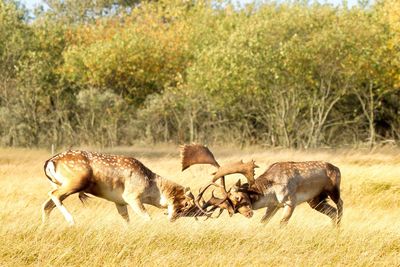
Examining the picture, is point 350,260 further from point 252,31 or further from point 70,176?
point 252,31

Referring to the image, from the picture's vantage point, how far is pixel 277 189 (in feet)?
35.7

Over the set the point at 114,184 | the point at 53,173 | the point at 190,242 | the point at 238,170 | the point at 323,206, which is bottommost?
the point at 323,206

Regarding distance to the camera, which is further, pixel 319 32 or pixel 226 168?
pixel 319 32

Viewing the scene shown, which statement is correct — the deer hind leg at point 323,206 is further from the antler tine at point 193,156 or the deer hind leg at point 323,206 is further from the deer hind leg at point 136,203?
the deer hind leg at point 136,203

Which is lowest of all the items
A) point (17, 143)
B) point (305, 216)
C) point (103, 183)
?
point (17, 143)

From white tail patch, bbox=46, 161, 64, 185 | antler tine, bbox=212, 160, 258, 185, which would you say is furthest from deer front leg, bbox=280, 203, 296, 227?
white tail patch, bbox=46, 161, 64, 185

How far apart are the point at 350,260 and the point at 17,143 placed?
94.5 feet

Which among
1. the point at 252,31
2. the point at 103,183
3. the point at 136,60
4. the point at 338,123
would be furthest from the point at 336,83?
the point at 103,183

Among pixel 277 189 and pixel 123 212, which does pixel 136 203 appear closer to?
pixel 123 212

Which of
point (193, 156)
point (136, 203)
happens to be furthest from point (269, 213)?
point (136, 203)

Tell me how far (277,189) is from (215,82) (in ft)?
64.9

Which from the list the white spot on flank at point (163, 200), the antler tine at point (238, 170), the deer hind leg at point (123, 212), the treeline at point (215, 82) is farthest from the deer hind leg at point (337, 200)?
the treeline at point (215, 82)

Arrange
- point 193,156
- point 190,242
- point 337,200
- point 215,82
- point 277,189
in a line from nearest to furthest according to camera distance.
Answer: point 190,242, point 193,156, point 277,189, point 337,200, point 215,82

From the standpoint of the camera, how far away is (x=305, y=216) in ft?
40.0
